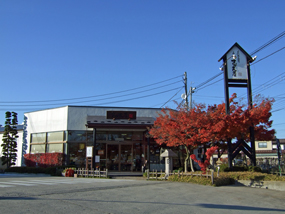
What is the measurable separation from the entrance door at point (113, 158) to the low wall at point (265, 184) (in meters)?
12.6

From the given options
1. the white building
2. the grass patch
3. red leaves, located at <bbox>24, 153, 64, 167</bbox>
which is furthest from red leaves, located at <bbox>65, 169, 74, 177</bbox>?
the grass patch

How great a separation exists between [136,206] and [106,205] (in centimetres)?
97

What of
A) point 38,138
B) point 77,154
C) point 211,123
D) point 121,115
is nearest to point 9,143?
point 38,138

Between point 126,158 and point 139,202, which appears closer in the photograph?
point 139,202

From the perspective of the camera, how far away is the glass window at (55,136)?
2721 centimetres

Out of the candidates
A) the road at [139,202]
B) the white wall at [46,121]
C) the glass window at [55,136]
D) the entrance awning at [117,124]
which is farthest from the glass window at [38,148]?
the road at [139,202]

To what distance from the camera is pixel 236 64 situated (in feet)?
68.4

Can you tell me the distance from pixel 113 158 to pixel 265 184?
14.6 m

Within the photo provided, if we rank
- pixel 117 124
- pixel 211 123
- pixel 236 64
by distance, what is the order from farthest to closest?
pixel 117 124
pixel 236 64
pixel 211 123

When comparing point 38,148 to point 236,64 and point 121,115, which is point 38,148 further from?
point 236,64

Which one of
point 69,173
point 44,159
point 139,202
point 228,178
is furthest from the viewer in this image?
point 44,159

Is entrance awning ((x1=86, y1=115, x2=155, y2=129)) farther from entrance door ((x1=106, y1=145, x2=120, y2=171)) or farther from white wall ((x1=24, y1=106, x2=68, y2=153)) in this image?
white wall ((x1=24, y1=106, x2=68, y2=153))

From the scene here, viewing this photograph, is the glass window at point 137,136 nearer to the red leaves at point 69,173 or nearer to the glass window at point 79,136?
the glass window at point 79,136

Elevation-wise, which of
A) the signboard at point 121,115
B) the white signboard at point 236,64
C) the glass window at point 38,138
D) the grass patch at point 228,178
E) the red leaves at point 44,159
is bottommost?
the grass patch at point 228,178
